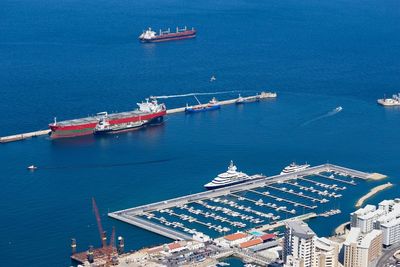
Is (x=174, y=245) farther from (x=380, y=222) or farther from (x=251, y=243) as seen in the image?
(x=380, y=222)

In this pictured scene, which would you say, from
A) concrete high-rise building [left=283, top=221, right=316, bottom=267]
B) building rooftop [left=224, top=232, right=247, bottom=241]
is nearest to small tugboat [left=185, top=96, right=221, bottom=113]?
building rooftop [left=224, top=232, right=247, bottom=241]

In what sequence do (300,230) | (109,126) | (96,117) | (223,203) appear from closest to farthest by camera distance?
(300,230)
(223,203)
(109,126)
(96,117)

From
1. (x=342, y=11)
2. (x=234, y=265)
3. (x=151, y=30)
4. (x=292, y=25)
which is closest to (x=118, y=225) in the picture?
(x=234, y=265)

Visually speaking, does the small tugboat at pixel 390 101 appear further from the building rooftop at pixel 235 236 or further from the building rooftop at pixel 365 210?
the building rooftop at pixel 235 236

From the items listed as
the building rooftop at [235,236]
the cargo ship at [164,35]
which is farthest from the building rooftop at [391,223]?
the cargo ship at [164,35]

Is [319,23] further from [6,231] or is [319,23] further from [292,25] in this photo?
[6,231]

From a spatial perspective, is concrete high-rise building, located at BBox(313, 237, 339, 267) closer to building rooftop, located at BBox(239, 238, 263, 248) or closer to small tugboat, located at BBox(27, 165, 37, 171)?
building rooftop, located at BBox(239, 238, 263, 248)

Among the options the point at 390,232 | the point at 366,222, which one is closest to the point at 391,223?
the point at 390,232
